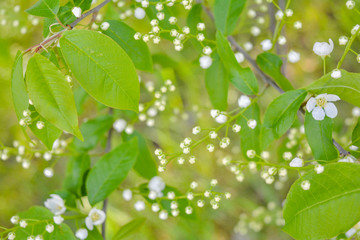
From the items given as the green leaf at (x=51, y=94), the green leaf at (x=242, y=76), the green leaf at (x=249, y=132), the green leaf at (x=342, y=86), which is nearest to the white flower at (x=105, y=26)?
the green leaf at (x=51, y=94)

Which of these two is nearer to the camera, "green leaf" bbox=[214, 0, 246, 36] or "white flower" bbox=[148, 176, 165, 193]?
"green leaf" bbox=[214, 0, 246, 36]

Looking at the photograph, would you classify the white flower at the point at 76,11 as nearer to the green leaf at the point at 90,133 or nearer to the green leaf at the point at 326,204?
the green leaf at the point at 90,133

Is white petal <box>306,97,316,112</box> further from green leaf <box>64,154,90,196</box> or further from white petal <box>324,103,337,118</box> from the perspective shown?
green leaf <box>64,154,90,196</box>

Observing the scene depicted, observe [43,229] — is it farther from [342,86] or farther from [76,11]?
[342,86]

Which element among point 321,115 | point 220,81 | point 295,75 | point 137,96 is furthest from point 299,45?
point 137,96

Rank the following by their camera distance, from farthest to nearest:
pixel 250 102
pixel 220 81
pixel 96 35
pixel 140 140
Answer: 1. pixel 140 140
2. pixel 220 81
3. pixel 250 102
4. pixel 96 35

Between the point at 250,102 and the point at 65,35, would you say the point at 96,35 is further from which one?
the point at 250,102

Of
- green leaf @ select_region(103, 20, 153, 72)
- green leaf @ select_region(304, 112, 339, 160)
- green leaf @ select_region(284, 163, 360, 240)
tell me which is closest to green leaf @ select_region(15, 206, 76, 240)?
green leaf @ select_region(103, 20, 153, 72)
